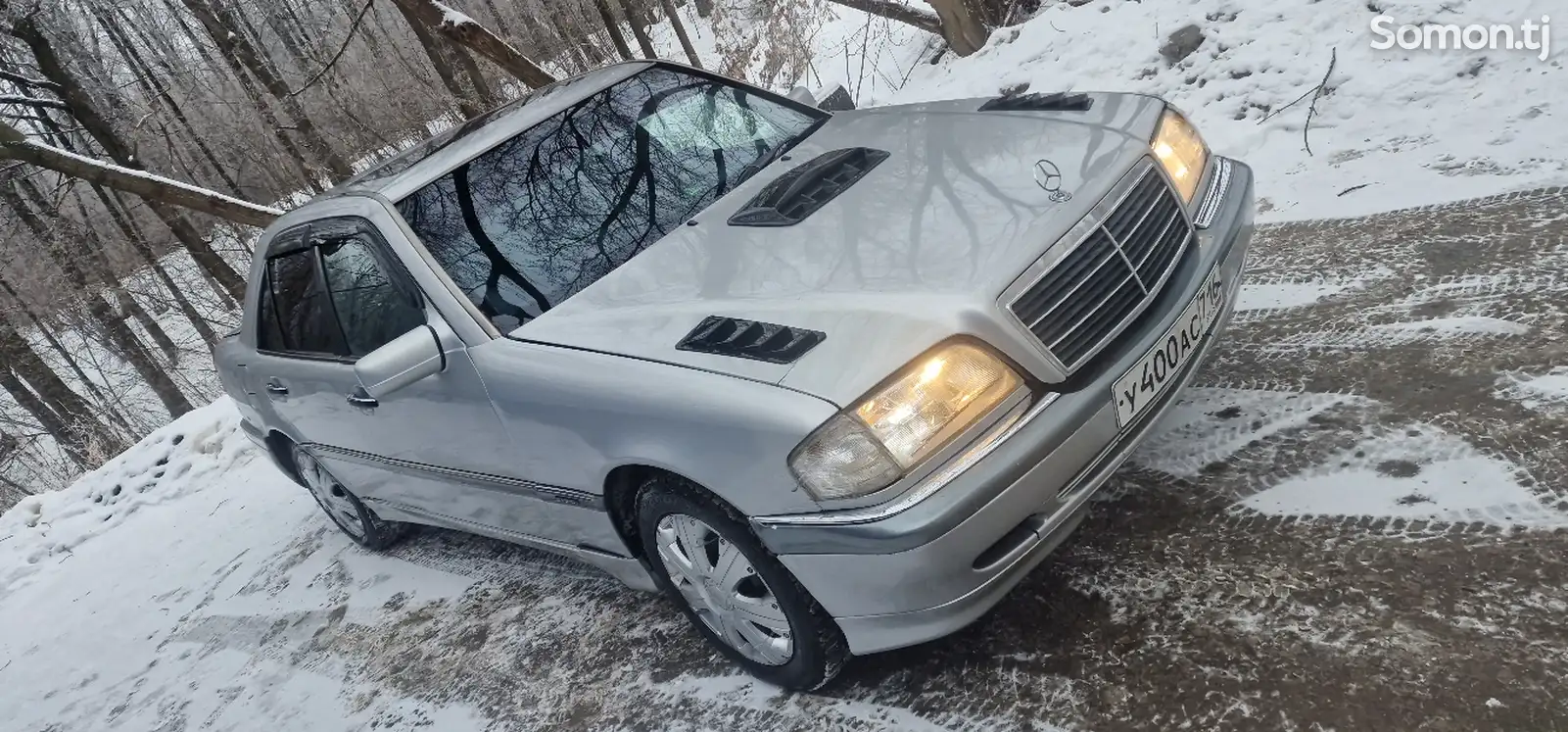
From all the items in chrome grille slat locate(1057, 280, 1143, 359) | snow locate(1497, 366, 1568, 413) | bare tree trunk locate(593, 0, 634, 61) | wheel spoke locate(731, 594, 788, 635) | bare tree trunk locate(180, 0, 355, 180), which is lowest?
snow locate(1497, 366, 1568, 413)

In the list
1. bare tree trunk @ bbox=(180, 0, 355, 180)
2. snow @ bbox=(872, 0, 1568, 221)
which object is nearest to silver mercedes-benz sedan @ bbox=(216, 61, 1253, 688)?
snow @ bbox=(872, 0, 1568, 221)

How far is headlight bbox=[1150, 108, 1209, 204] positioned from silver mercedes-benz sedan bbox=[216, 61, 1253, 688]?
0.06 feet

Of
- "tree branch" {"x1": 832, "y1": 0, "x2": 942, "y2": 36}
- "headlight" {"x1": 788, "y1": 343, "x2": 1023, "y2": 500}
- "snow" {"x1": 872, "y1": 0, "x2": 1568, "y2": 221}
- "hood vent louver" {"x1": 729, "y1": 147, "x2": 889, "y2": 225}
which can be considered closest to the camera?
"headlight" {"x1": 788, "y1": 343, "x2": 1023, "y2": 500}

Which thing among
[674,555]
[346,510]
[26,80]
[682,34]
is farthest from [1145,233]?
[682,34]

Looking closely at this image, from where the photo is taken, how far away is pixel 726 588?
2768mm

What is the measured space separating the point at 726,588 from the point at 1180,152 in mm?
2009

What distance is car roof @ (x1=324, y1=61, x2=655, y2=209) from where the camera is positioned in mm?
3623

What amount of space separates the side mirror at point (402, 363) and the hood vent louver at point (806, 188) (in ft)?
3.24

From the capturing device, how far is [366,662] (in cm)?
395

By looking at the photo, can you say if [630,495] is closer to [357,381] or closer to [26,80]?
[357,381]

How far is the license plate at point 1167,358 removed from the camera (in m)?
2.52

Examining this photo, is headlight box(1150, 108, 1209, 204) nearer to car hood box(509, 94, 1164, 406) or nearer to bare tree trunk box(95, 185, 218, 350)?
car hood box(509, 94, 1164, 406)

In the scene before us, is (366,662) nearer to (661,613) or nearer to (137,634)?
(661,613)

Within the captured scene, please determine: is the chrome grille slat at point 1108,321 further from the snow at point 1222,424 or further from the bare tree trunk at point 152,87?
the bare tree trunk at point 152,87
